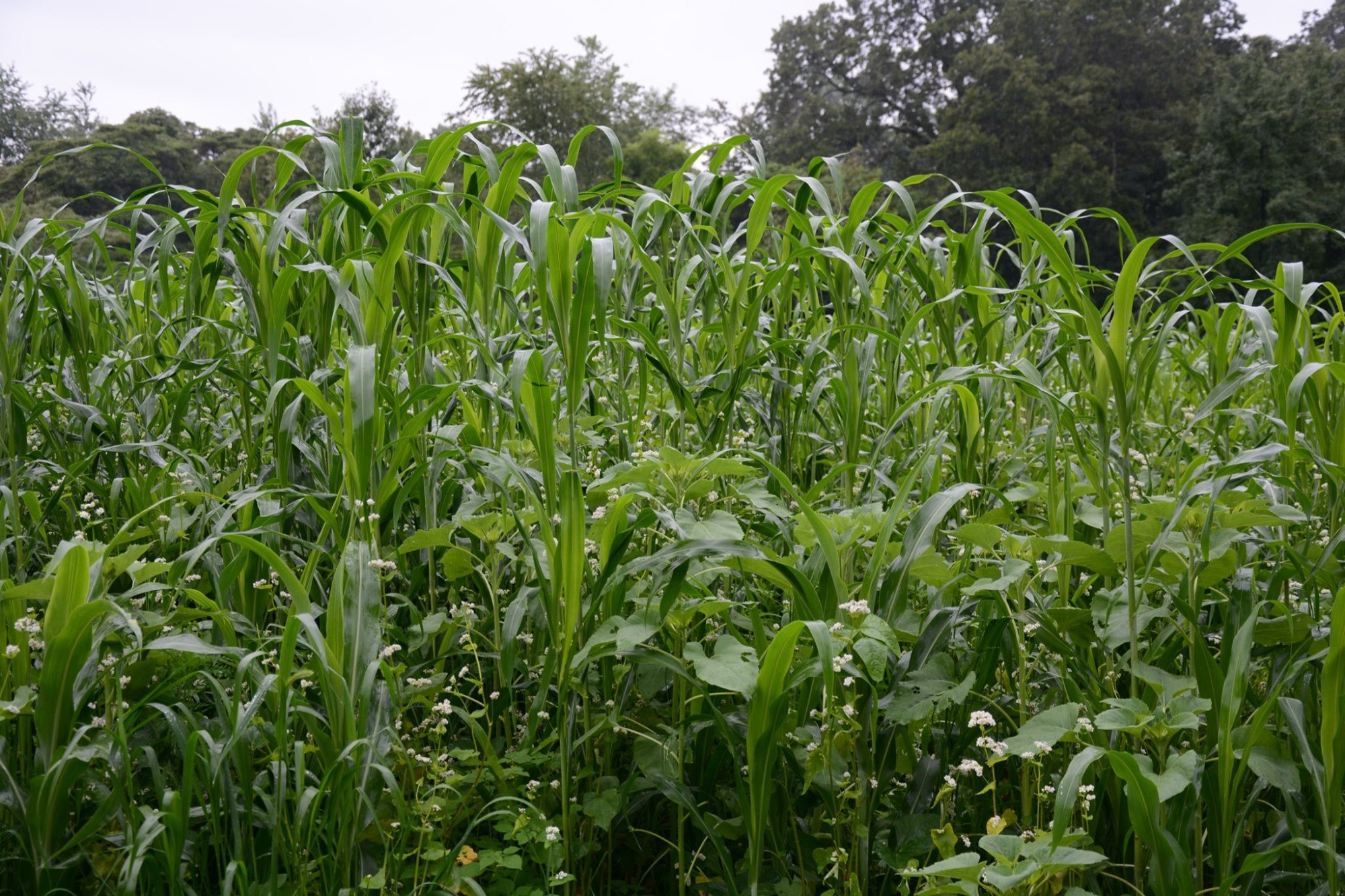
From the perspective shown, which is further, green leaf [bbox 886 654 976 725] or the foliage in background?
the foliage in background

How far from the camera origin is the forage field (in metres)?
1.05

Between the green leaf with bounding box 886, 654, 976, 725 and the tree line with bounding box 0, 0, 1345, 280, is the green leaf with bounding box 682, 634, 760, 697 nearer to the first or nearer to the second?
the green leaf with bounding box 886, 654, 976, 725

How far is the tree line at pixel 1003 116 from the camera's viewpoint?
17.5 m

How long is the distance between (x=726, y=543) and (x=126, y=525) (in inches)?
31.9

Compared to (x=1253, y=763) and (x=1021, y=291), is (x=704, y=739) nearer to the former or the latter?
(x=1253, y=763)

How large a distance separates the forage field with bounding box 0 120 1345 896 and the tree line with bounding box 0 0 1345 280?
12555 millimetres

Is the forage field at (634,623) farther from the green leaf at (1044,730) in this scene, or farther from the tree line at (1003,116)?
the tree line at (1003,116)

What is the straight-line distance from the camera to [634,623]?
112 cm

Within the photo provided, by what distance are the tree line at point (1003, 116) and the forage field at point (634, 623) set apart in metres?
12.6

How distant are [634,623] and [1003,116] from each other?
25407mm

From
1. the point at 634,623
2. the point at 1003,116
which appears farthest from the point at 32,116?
the point at 634,623

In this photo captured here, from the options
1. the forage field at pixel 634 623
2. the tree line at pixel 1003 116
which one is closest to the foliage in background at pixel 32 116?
the tree line at pixel 1003 116

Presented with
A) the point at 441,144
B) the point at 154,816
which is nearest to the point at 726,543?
the point at 154,816

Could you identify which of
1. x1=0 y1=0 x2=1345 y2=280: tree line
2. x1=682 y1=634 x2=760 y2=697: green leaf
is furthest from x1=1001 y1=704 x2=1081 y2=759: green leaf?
x1=0 y1=0 x2=1345 y2=280: tree line
